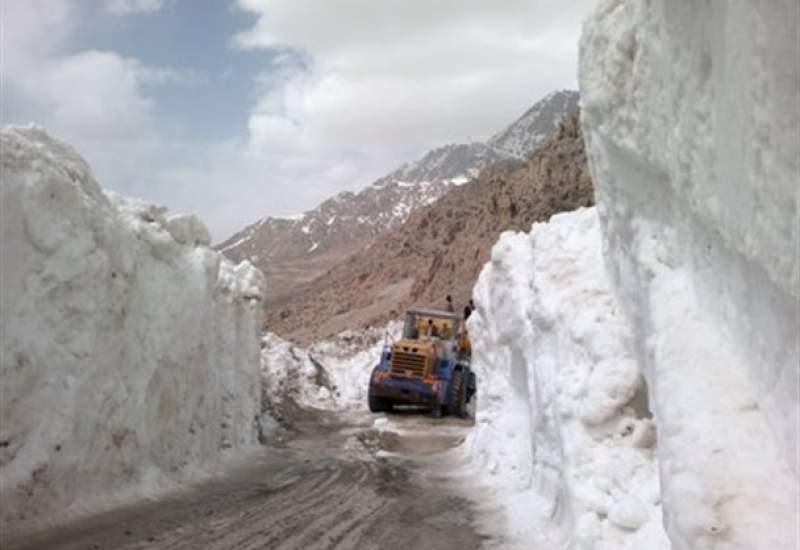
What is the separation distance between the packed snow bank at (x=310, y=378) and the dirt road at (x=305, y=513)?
8.73m

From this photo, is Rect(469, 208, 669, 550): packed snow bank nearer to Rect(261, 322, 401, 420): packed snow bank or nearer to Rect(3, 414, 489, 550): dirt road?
Rect(3, 414, 489, 550): dirt road

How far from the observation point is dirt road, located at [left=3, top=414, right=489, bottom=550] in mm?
8781

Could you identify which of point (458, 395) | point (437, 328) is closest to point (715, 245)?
point (458, 395)

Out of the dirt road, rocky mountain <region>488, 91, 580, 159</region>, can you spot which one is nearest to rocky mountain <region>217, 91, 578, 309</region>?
rocky mountain <region>488, 91, 580, 159</region>

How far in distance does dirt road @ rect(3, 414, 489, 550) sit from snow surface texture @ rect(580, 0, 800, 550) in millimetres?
3576

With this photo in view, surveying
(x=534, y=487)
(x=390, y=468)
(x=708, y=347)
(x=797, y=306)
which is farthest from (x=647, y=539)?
(x=390, y=468)

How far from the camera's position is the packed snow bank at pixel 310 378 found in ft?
87.2

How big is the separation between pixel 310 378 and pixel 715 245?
2589cm

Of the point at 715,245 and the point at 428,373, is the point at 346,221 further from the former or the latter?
the point at 715,245

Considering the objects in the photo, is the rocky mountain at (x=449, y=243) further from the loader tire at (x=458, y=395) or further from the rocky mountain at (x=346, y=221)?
the rocky mountain at (x=346, y=221)

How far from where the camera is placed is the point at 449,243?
54.6m

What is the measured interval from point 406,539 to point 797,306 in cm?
573

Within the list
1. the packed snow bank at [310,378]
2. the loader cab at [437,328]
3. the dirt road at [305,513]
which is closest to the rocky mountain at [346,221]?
the packed snow bank at [310,378]

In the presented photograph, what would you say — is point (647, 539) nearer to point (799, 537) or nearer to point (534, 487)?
point (799, 537)
